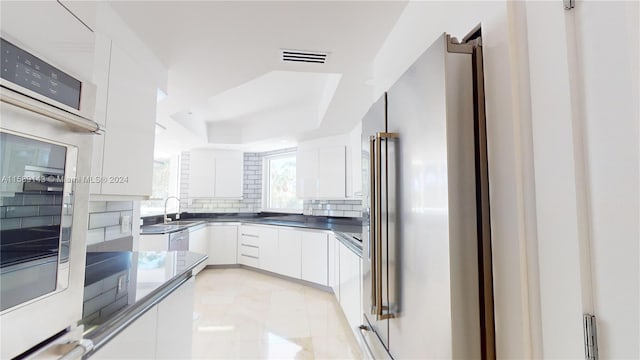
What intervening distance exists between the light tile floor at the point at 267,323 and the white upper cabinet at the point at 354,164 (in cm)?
139

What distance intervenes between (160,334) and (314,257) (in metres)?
2.66

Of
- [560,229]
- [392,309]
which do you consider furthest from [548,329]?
[392,309]

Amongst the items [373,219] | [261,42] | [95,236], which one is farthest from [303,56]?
[95,236]

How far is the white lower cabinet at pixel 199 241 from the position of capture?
4069mm

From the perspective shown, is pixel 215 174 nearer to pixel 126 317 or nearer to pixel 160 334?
pixel 160 334

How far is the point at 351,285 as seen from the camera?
2.49m

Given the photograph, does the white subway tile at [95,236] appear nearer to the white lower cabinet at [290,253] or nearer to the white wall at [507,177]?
the white wall at [507,177]

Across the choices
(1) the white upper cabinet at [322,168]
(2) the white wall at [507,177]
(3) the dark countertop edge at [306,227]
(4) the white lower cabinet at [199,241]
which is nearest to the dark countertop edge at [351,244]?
(3) the dark countertop edge at [306,227]

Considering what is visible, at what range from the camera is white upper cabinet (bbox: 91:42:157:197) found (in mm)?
1376

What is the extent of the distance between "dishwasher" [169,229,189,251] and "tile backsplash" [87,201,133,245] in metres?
1.57

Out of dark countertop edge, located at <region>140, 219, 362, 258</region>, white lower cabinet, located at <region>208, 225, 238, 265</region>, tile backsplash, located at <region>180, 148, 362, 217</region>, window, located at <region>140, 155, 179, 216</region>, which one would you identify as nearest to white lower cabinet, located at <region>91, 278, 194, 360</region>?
dark countertop edge, located at <region>140, 219, 362, 258</region>

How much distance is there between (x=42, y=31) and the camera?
610 mm

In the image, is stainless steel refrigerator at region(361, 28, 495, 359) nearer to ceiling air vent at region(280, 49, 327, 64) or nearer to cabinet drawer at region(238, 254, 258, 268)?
ceiling air vent at region(280, 49, 327, 64)

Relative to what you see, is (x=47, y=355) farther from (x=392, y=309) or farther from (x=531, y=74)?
(x=531, y=74)
